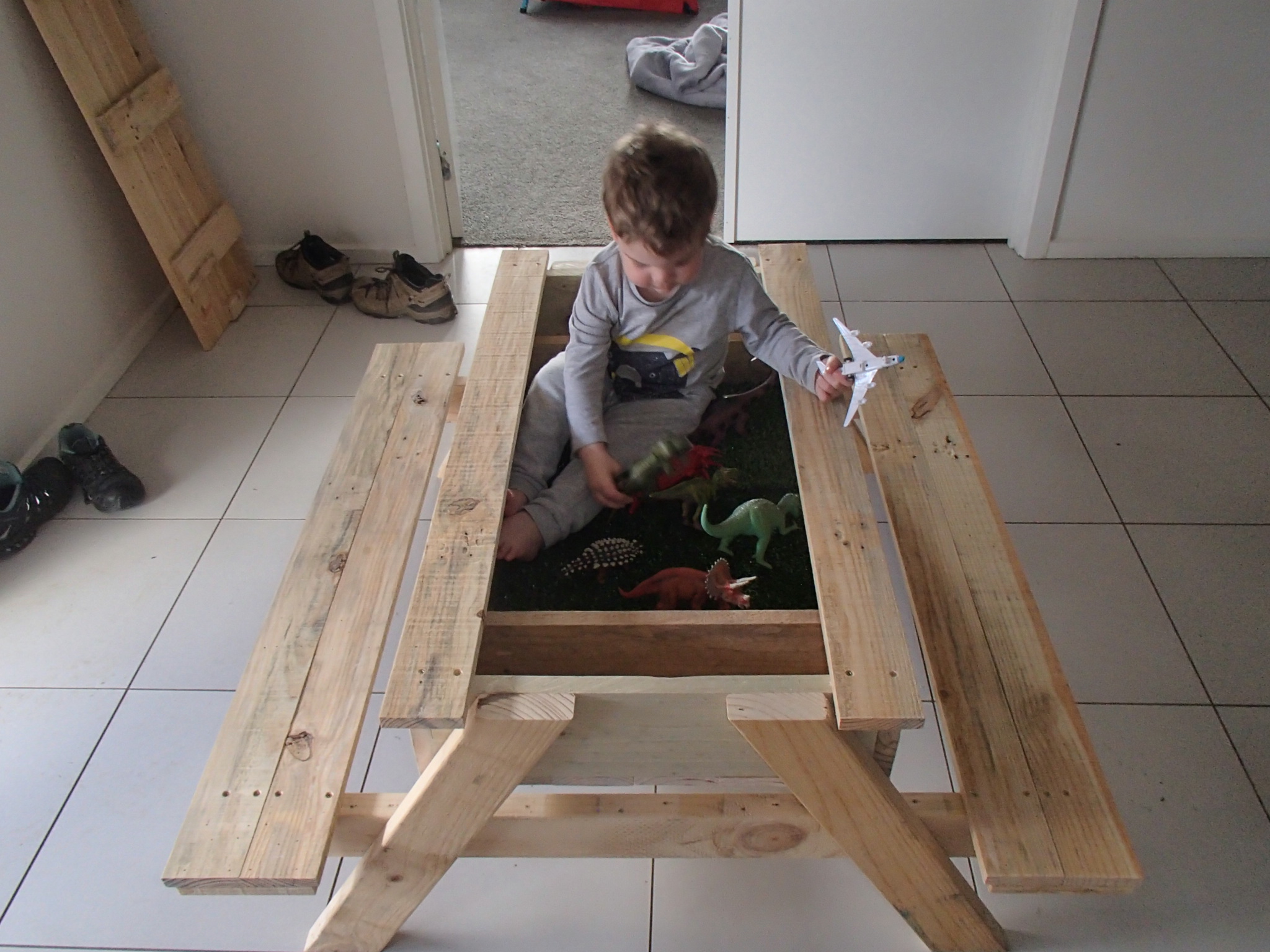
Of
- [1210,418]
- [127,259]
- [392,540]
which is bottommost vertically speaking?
[1210,418]

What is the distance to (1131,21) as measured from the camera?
7.21ft

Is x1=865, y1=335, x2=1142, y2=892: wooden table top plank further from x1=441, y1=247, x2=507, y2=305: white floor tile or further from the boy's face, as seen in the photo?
x1=441, y1=247, x2=507, y2=305: white floor tile

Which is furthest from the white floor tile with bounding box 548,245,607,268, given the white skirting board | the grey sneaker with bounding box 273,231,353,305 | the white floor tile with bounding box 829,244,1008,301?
the white skirting board

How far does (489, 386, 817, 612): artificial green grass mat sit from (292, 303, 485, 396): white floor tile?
91cm

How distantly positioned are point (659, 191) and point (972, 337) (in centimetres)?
136

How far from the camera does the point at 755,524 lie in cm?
133

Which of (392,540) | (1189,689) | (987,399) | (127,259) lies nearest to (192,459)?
(127,259)

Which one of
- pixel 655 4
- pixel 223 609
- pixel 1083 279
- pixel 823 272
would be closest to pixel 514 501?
pixel 223 609

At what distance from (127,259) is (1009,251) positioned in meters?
2.26

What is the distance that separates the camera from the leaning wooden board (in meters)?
1.99

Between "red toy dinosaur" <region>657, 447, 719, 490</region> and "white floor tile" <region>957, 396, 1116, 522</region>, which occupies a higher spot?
"red toy dinosaur" <region>657, 447, 719, 490</region>

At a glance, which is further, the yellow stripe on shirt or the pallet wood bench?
the yellow stripe on shirt

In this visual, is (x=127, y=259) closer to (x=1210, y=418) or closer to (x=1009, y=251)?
(x=1009, y=251)

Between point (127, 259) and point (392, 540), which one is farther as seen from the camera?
point (127, 259)
